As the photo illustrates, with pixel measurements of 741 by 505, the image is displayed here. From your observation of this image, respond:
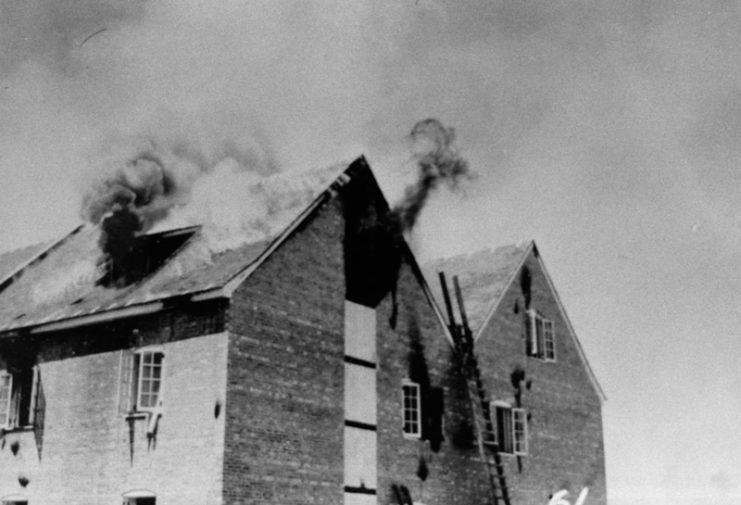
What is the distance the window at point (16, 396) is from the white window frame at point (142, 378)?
299 centimetres

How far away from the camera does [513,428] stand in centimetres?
2506

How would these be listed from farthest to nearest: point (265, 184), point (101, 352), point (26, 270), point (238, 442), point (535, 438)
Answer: point (535, 438) → point (26, 270) → point (265, 184) → point (101, 352) → point (238, 442)

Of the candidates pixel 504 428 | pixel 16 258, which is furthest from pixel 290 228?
pixel 16 258

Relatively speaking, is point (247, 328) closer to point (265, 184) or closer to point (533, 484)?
point (265, 184)

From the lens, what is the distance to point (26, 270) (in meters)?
23.9

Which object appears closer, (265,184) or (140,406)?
(140,406)

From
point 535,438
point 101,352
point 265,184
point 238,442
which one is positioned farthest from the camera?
point 535,438

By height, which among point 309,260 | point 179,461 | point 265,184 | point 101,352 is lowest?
point 179,461

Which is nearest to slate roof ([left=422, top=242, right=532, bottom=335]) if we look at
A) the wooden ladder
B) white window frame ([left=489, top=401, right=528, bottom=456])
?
the wooden ladder

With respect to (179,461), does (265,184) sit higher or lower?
higher

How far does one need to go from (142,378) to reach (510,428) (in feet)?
35.6

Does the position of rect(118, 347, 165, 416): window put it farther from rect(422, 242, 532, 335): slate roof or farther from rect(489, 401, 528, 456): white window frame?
rect(489, 401, 528, 456): white window frame

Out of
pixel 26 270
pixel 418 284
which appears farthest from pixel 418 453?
pixel 26 270

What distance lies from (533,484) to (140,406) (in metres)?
11.9
